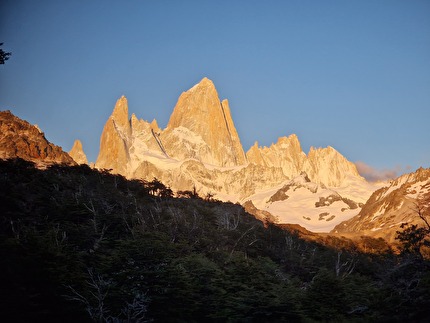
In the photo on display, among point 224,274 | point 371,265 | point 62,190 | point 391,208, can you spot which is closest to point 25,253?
point 224,274

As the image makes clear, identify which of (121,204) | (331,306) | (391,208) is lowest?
(331,306)

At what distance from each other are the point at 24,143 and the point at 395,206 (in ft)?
350

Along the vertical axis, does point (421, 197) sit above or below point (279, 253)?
above

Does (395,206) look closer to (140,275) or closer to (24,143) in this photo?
(24,143)

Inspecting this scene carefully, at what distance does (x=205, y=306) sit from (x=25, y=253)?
12.4m

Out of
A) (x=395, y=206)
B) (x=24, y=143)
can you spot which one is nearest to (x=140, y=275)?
(x=24, y=143)

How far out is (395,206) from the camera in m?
149

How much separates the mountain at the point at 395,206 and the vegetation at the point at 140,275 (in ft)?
259

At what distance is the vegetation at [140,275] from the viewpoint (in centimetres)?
2934

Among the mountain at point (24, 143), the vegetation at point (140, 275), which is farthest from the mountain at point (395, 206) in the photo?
the vegetation at point (140, 275)

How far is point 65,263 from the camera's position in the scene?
1318 inches

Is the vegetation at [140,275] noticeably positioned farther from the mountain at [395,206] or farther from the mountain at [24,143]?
the mountain at [395,206]

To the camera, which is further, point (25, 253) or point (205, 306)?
point (205, 306)

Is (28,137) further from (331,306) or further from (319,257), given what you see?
(331,306)
